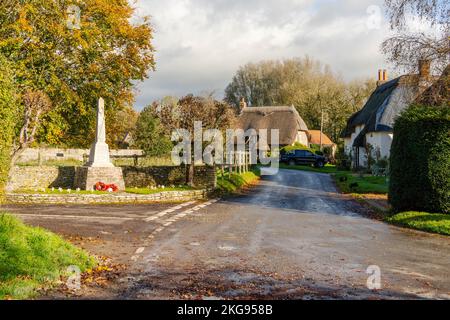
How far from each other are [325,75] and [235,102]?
1492 centimetres

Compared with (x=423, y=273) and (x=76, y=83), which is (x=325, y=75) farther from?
(x=423, y=273)

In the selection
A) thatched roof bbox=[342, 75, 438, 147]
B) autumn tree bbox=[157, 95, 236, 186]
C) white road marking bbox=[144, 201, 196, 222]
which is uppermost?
thatched roof bbox=[342, 75, 438, 147]

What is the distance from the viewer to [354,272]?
8.40m

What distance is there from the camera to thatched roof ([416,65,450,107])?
16.6 meters

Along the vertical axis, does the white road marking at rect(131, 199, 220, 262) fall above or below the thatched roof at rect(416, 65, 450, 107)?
below

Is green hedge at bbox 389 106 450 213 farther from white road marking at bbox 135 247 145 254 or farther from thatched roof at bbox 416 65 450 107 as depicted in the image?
white road marking at bbox 135 247 145 254

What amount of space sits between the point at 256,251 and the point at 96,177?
1309 centimetres

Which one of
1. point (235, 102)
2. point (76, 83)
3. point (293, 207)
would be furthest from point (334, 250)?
point (235, 102)

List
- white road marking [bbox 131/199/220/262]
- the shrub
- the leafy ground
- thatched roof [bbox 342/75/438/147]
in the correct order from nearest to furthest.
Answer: the leafy ground
white road marking [bbox 131/199/220/262]
thatched roof [bbox 342/75/438/147]
the shrub

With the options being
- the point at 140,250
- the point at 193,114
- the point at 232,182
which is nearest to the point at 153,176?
the point at 232,182

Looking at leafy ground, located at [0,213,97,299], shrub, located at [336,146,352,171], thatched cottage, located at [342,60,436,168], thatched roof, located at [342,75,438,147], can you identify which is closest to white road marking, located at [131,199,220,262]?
leafy ground, located at [0,213,97,299]

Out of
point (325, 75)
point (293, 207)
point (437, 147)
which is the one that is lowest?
point (293, 207)

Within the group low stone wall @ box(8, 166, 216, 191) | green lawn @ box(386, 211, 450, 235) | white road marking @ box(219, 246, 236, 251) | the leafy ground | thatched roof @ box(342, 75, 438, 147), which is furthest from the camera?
thatched roof @ box(342, 75, 438, 147)
